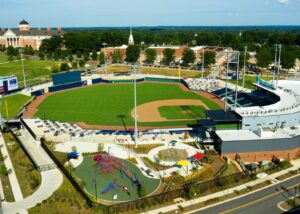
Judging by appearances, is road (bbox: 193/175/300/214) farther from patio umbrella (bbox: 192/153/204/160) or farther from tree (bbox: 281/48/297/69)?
tree (bbox: 281/48/297/69)

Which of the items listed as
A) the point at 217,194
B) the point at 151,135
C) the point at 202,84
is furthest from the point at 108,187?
the point at 202,84

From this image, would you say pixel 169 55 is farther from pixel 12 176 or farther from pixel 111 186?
pixel 111 186

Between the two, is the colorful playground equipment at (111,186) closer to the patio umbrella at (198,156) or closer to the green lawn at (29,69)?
the patio umbrella at (198,156)

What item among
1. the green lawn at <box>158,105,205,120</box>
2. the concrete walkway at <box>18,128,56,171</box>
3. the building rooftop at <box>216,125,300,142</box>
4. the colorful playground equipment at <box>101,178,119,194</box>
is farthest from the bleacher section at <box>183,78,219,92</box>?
the colorful playground equipment at <box>101,178,119,194</box>

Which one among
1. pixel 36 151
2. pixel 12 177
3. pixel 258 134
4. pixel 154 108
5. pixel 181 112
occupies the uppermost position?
pixel 258 134

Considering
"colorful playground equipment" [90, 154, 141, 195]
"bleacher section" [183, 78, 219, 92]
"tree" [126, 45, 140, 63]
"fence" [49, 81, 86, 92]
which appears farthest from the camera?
"tree" [126, 45, 140, 63]

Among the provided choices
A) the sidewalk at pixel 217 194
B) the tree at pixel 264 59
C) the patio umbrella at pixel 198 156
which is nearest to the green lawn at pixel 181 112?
the patio umbrella at pixel 198 156
